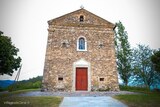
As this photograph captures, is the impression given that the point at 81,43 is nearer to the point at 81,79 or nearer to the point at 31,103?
the point at 81,79

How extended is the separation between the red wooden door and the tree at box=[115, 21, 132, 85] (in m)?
13.5

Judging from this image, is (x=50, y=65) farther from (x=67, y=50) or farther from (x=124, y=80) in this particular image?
(x=124, y=80)

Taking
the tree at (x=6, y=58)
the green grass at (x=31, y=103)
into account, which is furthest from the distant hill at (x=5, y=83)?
the green grass at (x=31, y=103)

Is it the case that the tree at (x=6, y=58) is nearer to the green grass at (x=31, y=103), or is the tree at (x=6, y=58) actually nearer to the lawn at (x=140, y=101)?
the green grass at (x=31, y=103)

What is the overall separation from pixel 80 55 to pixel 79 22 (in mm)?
4077

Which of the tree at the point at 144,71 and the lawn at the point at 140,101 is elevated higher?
the tree at the point at 144,71

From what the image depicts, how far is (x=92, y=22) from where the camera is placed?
1922cm

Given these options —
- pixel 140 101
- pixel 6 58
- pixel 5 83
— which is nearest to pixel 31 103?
pixel 140 101

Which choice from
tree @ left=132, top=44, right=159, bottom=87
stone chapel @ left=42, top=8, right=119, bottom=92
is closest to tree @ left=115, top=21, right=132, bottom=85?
tree @ left=132, top=44, right=159, bottom=87

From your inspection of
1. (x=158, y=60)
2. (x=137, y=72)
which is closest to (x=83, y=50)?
(x=158, y=60)

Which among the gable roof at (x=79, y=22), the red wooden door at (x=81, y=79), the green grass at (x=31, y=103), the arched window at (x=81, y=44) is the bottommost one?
the green grass at (x=31, y=103)

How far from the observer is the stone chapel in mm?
17172

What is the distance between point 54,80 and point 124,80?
1662cm

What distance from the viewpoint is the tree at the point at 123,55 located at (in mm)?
29234
